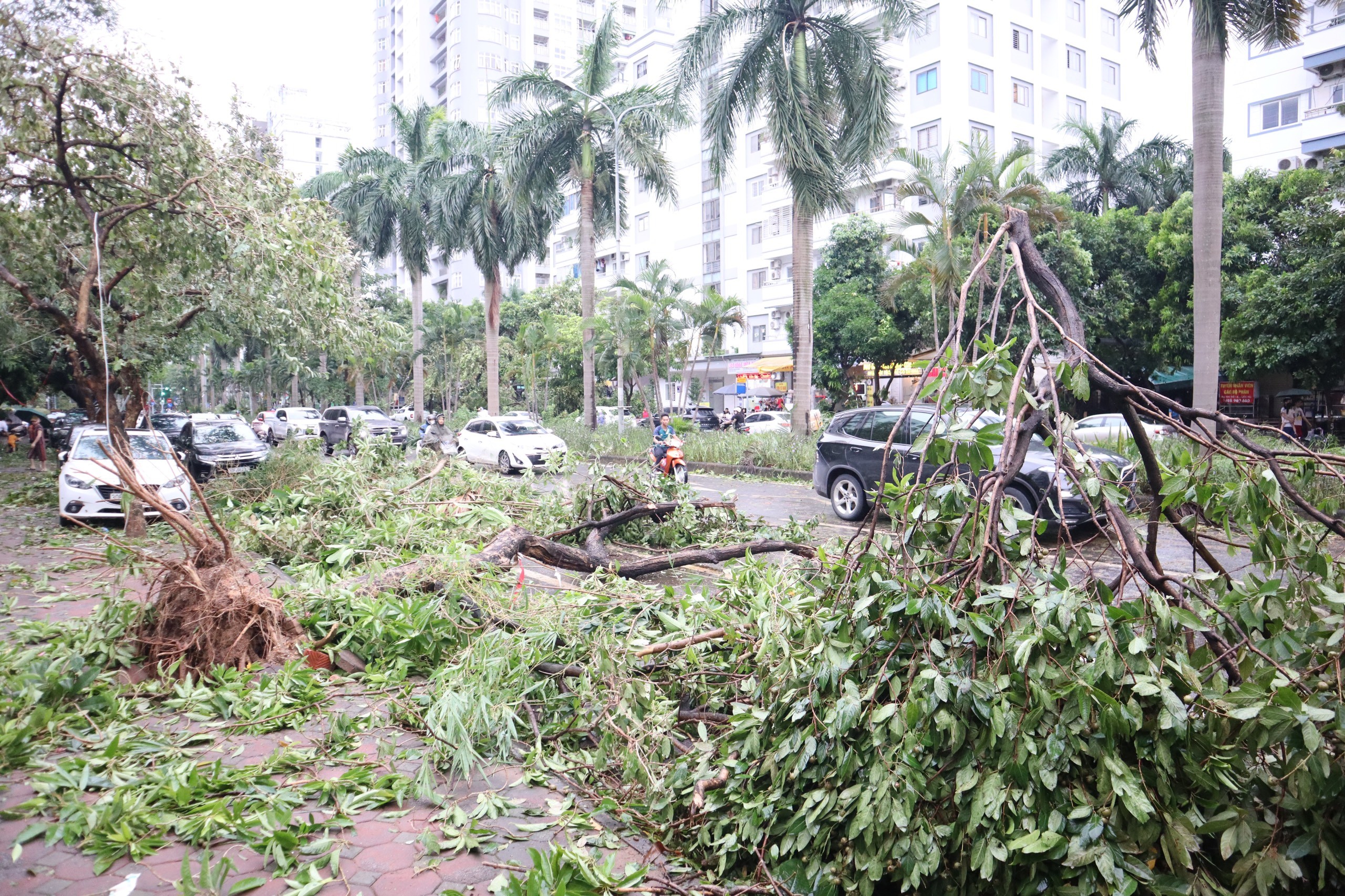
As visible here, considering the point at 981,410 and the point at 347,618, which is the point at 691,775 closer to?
the point at 981,410

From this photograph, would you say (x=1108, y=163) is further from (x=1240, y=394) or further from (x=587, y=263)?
(x=587, y=263)

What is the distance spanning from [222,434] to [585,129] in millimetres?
14826

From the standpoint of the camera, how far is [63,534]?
1153 centimetres

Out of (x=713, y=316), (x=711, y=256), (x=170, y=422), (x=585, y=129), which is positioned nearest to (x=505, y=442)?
(x=585, y=129)

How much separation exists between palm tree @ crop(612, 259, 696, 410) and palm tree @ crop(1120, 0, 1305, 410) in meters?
21.6

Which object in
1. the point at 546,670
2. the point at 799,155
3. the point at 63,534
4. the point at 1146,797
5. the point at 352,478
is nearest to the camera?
the point at 1146,797

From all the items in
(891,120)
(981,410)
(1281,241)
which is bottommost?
(981,410)

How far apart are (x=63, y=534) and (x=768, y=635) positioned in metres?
11.5

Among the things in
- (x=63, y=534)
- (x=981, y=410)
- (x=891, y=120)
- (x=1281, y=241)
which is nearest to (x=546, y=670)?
(x=981, y=410)

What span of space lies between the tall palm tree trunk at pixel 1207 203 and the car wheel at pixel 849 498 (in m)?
5.52

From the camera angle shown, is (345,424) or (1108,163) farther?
(1108,163)

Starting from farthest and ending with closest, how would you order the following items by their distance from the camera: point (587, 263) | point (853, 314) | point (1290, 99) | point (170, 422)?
point (1290, 99), point (853, 314), point (170, 422), point (587, 263)

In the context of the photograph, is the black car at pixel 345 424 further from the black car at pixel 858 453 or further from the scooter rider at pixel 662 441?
the black car at pixel 858 453

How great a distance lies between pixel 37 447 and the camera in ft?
70.3
